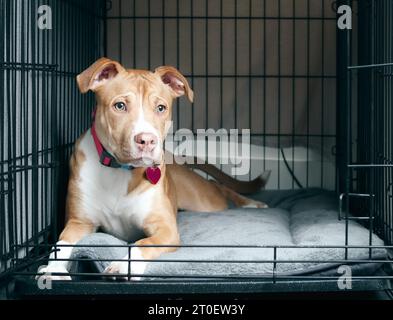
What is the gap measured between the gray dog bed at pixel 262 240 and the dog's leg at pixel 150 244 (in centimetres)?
4

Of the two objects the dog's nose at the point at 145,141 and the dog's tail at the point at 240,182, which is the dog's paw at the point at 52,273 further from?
the dog's tail at the point at 240,182

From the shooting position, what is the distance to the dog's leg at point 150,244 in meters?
2.60

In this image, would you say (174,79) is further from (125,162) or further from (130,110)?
(125,162)

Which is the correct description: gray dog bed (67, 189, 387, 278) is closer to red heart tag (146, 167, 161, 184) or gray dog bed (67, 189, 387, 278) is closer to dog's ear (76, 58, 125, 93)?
red heart tag (146, 167, 161, 184)

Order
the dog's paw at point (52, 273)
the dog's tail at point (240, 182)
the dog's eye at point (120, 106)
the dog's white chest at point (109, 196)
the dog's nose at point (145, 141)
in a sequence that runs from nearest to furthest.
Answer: the dog's paw at point (52, 273) < the dog's nose at point (145, 141) < the dog's eye at point (120, 106) < the dog's white chest at point (109, 196) < the dog's tail at point (240, 182)

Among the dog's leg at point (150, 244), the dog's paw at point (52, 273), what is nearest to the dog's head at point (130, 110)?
the dog's leg at point (150, 244)

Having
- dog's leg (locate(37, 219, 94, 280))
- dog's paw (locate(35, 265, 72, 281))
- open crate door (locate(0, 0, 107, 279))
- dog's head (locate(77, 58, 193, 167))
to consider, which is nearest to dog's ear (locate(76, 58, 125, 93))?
dog's head (locate(77, 58, 193, 167))

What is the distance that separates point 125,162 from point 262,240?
0.58m

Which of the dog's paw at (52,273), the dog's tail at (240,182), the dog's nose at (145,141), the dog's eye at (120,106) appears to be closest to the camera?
the dog's paw at (52,273)

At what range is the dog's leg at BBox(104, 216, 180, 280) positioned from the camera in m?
2.60

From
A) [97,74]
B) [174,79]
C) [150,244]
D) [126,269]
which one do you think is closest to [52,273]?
[126,269]

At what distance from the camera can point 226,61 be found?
13.8ft
